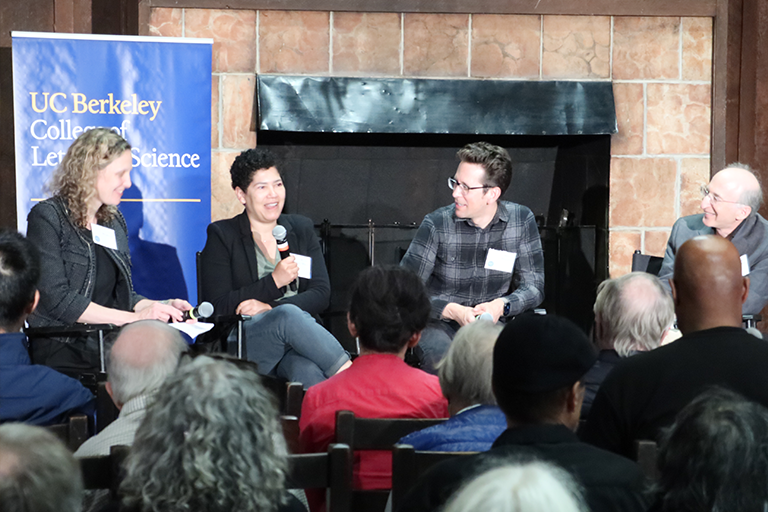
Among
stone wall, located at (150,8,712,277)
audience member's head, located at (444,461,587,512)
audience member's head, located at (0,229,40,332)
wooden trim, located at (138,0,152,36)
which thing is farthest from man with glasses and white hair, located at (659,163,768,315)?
audience member's head, located at (444,461,587,512)

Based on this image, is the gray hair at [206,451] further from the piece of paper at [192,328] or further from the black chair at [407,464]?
the piece of paper at [192,328]

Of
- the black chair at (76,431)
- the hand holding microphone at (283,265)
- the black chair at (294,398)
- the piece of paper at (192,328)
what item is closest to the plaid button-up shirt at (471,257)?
the hand holding microphone at (283,265)

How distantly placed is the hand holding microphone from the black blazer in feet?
0.16

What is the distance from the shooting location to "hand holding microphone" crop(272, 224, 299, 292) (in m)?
3.55

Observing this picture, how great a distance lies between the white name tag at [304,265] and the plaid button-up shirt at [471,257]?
1.45ft

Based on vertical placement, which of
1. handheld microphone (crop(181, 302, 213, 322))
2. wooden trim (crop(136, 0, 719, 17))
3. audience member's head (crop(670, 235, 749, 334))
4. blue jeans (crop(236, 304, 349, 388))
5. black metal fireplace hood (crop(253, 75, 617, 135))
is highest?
wooden trim (crop(136, 0, 719, 17))

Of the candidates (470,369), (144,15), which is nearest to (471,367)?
(470,369)

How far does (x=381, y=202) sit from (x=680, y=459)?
4096mm

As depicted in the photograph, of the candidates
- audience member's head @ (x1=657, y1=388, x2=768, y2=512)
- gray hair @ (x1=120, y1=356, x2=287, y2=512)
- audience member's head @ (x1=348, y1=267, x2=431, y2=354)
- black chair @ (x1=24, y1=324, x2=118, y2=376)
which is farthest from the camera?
black chair @ (x1=24, y1=324, x2=118, y2=376)

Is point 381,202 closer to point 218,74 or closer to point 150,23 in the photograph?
point 218,74

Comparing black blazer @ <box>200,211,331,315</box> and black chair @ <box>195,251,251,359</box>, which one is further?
black blazer @ <box>200,211,331,315</box>

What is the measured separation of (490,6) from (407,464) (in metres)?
3.78

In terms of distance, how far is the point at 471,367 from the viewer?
75.3 inches

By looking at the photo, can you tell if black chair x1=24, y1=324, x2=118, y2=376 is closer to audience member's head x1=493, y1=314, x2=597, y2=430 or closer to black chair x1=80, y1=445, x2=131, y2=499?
black chair x1=80, y1=445, x2=131, y2=499
